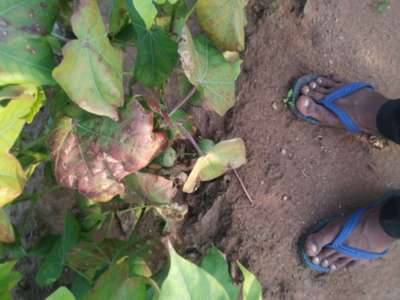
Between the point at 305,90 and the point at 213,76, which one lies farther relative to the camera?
the point at 305,90

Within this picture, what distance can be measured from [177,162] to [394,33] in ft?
3.32

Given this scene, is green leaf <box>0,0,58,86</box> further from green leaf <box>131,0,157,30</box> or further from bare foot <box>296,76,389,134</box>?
bare foot <box>296,76,389,134</box>

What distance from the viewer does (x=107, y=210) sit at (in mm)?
1314

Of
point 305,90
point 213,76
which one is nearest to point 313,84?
point 305,90

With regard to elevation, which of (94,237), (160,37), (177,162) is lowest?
(94,237)

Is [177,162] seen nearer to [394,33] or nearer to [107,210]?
[107,210]

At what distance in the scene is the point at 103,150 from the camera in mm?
916

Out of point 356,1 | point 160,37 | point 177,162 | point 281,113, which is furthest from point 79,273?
point 356,1

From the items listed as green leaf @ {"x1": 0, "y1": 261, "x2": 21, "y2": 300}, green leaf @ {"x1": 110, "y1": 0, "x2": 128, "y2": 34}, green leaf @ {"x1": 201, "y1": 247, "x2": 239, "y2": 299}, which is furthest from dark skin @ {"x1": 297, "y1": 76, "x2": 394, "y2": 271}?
green leaf @ {"x1": 0, "y1": 261, "x2": 21, "y2": 300}

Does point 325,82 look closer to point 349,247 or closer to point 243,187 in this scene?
point 243,187

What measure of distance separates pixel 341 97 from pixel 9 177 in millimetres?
1284

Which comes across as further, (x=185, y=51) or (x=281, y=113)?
(x=281, y=113)

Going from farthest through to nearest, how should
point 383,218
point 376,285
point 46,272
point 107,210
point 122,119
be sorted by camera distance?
point 376,285
point 383,218
point 107,210
point 46,272
point 122,119

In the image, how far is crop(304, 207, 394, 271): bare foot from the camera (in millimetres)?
1636
